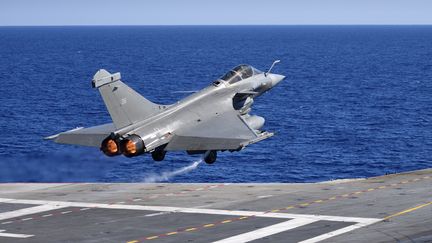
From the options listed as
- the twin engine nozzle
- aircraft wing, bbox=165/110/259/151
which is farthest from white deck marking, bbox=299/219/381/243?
the twin engine nozzle

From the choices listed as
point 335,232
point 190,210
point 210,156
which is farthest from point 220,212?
point 335,232

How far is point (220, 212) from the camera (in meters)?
46.8

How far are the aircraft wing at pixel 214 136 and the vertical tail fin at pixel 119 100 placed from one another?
2.67 meters

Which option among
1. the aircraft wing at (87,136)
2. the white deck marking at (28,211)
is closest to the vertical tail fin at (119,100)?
the aircraft wing at (87,136)

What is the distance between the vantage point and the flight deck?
40.2 meters

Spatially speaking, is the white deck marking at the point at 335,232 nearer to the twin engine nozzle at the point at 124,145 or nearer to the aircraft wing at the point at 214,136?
the aircraft wing at the point at 214,136

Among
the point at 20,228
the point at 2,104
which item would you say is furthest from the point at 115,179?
the point at 2,104

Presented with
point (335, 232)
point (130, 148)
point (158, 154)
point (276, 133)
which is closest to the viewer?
point (335, 232)

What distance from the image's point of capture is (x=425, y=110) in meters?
125

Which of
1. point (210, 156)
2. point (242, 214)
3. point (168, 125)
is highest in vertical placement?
point (168, 125)

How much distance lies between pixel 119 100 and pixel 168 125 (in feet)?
11.2

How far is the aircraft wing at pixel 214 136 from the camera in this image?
44.0 metres

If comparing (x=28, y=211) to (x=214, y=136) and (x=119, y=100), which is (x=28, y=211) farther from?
(x=214, y=136)

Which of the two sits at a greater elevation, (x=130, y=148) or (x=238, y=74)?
(x=238, y=74)
